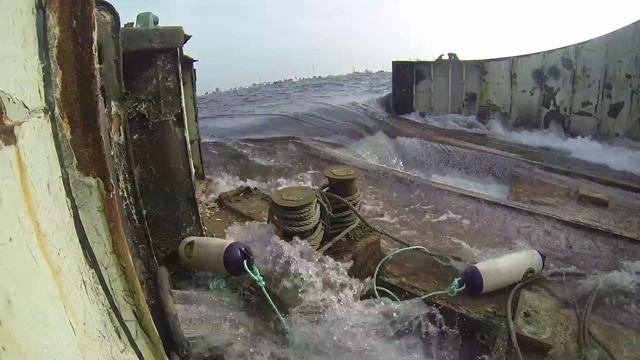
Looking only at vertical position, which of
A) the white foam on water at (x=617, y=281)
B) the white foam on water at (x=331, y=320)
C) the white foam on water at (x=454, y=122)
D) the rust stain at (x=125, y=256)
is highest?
the rust stain at (x=125, y=256)

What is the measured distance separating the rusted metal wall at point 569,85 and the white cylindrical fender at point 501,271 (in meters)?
5.94

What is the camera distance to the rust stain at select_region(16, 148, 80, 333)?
1.24m

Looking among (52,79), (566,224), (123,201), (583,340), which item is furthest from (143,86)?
(566,224)

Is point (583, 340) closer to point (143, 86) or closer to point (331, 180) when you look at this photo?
point (331, 180)

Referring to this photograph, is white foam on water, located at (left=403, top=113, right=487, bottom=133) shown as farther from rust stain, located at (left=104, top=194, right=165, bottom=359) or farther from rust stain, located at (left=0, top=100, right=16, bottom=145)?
rust stain, located at (left=0, top=100, right=16, bottom=145)

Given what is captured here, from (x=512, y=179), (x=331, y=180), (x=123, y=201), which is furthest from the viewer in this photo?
(x=512, y=179)

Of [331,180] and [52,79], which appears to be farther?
[331,180]

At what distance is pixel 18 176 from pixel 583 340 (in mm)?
3652

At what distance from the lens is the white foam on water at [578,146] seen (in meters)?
7.73

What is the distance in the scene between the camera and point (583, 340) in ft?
10.9

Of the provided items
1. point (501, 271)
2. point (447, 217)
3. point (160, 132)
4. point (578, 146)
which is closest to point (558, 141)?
point (578, 146)

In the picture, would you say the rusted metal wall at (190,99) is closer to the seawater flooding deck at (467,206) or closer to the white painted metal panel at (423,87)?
the seawater flooding deck at (467,206)

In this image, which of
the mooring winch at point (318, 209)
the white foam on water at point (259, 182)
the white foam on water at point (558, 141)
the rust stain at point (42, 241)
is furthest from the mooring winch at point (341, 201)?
the white foam on water at point (558, 141)

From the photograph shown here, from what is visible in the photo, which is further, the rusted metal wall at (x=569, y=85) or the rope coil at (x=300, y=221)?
the rusted metal wall at (x=569, y=85)
